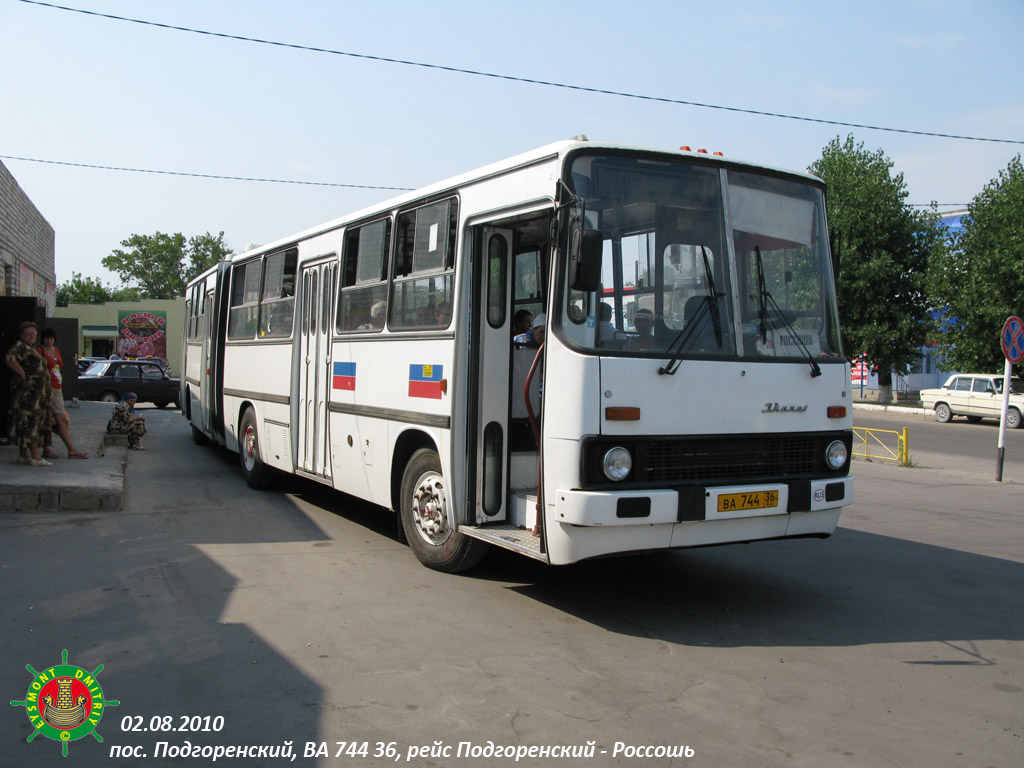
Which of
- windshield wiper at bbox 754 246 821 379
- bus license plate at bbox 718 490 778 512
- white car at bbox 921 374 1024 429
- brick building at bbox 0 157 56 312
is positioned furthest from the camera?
white car at bbox 921 374 1024 429

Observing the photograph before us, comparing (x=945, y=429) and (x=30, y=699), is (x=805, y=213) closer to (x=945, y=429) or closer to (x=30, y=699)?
(x=30, y=699)

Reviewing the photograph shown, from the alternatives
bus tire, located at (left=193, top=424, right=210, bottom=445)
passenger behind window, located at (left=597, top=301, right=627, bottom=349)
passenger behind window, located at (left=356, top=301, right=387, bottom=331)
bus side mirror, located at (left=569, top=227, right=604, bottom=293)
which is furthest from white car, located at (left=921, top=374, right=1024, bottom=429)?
bus side mirror, located at (left=569, top=227, right=604, bottom=293)

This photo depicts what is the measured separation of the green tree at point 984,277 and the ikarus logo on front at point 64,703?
116 feet

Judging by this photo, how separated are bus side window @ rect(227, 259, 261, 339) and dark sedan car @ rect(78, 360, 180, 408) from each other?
16.9 meters

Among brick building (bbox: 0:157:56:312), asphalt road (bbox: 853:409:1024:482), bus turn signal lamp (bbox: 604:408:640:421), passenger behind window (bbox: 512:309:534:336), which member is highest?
brick building (bbox: 0:157:56:312)

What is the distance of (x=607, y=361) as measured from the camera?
5.62 metres

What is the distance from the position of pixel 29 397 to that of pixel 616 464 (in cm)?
864

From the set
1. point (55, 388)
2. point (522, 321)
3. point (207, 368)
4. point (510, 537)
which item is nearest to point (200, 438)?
point (207, 368)

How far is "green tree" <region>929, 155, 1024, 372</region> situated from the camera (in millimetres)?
33719

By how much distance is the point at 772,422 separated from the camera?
6203 millimetres

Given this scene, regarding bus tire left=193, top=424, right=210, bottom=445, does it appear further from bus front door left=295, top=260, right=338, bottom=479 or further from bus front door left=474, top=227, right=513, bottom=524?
bus front door left=474, top=227, right=513, bottom=524

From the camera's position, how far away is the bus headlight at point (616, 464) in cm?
558

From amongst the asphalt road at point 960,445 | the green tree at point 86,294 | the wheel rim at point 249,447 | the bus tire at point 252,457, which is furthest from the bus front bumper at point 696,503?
the green tree at point 86,294

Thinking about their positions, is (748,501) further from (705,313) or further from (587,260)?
(587,260)
